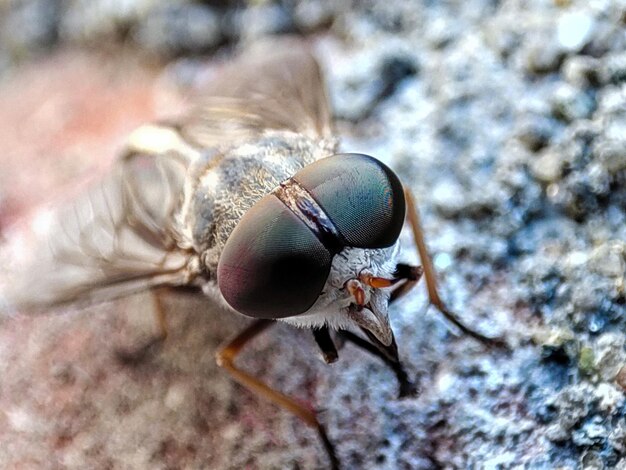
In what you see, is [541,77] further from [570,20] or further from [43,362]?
[43,362]

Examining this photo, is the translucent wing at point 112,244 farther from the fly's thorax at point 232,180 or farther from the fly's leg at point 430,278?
the fly's leg at point 430,278

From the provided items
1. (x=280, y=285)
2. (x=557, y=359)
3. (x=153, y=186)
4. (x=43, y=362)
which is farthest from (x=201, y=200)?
(x=557, y=359)

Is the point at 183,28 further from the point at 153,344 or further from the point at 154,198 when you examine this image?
the point at 153,344

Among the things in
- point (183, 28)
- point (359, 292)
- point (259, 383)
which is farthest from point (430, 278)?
point (183, 28)

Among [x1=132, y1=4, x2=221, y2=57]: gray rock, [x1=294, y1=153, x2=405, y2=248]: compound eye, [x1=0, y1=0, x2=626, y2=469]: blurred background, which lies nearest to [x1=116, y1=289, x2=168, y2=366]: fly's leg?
[x1=0, y1=0, x2=626, y2=469]: blurred background

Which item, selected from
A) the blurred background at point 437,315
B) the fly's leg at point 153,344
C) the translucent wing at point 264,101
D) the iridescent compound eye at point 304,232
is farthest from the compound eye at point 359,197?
the fly's leg at point 153,344
